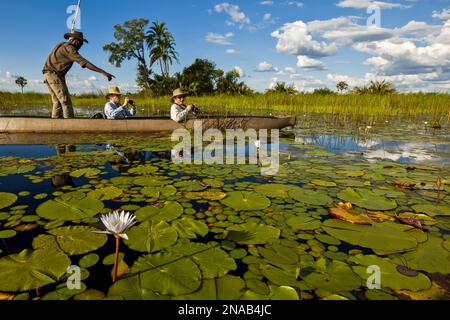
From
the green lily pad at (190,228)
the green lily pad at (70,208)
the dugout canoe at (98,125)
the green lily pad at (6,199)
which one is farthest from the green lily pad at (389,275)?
the dugout canoe at (98,125)

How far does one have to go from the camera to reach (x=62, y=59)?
5.93 metres

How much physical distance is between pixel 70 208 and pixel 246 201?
1.49 m

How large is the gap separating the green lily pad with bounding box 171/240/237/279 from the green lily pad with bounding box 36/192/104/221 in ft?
3.05

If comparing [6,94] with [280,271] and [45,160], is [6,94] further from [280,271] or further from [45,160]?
[280,271]

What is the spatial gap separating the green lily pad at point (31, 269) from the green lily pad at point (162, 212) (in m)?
0.63

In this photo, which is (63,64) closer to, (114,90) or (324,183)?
(114,90)

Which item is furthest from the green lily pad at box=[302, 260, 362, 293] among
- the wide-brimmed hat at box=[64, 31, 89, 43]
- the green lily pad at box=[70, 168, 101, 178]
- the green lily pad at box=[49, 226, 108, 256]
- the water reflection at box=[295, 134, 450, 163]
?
the wide-brimmed hat at box=[64, 31, 89, 43]

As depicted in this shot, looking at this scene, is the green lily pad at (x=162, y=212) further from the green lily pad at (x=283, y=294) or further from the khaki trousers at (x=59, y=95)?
the khaki trousers at (x=59, y=95)

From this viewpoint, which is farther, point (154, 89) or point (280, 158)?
point (154, 89)

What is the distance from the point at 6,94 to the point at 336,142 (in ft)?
70.0

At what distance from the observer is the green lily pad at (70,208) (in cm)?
206

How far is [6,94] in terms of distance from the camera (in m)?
17.8

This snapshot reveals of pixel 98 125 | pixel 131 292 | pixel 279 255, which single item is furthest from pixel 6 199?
pixel 98 125
